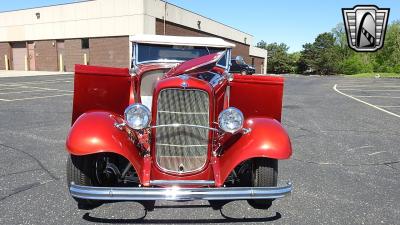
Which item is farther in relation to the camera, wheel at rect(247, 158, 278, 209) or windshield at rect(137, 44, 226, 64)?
windshield at rect(137, 44, 226, 64)

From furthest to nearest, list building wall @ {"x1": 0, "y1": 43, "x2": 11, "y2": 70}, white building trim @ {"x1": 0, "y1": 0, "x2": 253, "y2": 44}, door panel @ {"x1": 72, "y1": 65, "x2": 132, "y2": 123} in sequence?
1. building wall @ {"x1": 0, "y1": 43, "x2": 11, "y2": 70}
2. white building trim @ {"x1": 0, "y1": 0, "x2": 253, "y2": 44}
3. door panel @ {"x1": 72, "y1": 65, "x2": 132, "y2": 123}

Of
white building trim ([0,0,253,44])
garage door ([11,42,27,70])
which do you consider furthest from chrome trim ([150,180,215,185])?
garage door ([11,42,27,70])

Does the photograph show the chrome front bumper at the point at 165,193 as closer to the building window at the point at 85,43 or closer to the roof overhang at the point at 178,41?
the roof overhang at the point at 178,41

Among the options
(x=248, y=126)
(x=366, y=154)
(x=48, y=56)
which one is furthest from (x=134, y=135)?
(x=48, y=56)

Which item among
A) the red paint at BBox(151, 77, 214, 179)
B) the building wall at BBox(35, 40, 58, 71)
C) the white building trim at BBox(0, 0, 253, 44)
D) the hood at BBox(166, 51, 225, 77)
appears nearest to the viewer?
→ the red paint at BBox(151, 77, 214, 179)

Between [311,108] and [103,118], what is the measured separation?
9.21 metres

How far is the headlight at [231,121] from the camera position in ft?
10.7

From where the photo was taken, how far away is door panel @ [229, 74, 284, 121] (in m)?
3.97

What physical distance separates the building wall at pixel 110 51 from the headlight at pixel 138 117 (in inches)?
1026

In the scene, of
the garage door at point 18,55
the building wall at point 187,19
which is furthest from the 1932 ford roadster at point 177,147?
the garage door at point 18,55

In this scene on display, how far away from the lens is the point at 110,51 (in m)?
29.5

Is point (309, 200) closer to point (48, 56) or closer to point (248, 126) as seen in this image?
point (248, 126)

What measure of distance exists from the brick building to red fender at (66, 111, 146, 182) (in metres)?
24.6

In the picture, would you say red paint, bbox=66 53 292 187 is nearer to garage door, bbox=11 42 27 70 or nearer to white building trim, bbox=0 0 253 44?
white building trim, bbox=0 0 253 44
